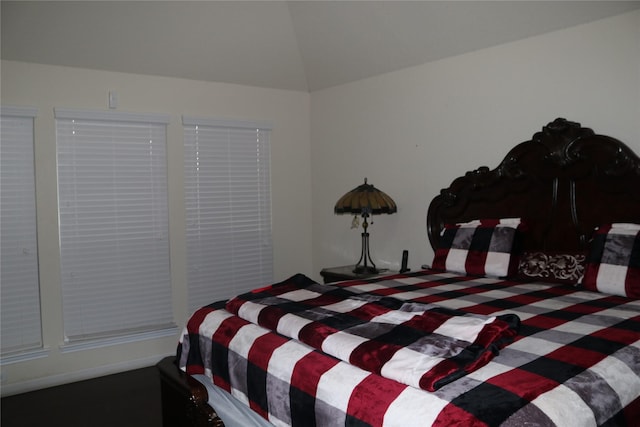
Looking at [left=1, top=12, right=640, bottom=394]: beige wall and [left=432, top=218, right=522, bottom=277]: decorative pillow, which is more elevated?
[left=1, top=12, right=640, bottom=394]: beige wall

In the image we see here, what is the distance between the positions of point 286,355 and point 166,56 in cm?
290

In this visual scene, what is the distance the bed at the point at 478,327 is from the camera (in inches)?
55.6

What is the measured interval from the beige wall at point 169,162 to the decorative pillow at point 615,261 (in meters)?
2.76

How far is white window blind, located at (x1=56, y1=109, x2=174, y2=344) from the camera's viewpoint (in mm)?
3678

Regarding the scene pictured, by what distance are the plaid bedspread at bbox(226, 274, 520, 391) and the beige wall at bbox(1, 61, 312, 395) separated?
1.98 meters

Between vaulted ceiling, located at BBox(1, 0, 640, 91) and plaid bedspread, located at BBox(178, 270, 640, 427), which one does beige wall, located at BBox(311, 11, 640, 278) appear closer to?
vaulted ceiling, located at BBox(1, 0, 640, 91)

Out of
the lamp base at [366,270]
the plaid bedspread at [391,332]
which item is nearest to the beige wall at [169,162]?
the lamp base at [366,270]

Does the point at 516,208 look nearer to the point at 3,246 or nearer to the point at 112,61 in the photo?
the point at 112,61

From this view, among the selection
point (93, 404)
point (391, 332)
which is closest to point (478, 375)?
point (391, 332)

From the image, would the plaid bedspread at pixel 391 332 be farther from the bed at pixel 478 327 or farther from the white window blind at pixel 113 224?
the white window blind at pixel 113 224

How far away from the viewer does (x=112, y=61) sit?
3732 millimetres

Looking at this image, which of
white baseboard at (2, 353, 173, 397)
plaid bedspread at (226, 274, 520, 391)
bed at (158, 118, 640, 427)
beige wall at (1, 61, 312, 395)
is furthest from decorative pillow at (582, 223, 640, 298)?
white baseboard at (2, 353, 173, 397)

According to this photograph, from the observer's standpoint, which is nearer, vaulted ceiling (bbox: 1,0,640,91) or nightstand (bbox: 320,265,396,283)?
vaulted ceiling (bbox: 1,0,640,91)

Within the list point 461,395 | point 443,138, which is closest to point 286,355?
point 461,395
